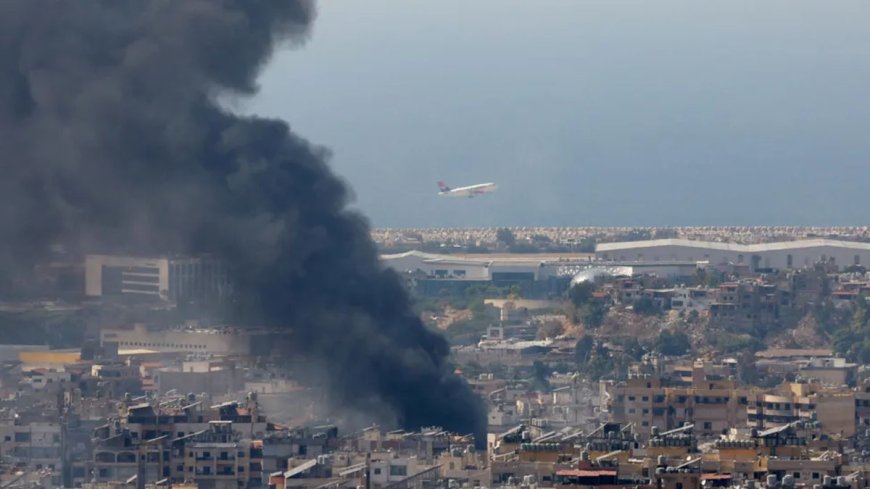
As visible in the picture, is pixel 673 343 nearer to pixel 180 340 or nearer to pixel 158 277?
pixel 180 340

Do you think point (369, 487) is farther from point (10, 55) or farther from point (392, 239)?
point (392, 239)

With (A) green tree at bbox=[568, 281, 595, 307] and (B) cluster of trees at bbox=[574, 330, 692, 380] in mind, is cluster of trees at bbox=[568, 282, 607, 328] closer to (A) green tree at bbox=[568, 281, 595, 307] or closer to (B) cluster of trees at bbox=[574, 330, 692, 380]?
(A) green tree at bbox=[568, 281, 595, 307]

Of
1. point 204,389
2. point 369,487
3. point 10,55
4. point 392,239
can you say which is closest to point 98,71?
point 10,55

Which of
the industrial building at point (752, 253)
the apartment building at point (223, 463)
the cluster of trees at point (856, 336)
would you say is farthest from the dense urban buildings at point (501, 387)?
the industrial building at point (752, 253)

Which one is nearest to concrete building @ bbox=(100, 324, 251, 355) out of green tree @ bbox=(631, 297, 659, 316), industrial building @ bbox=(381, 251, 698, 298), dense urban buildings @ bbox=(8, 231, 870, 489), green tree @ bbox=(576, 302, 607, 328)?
dense urban buildings @ bbox=(8, 231, 870, 489)

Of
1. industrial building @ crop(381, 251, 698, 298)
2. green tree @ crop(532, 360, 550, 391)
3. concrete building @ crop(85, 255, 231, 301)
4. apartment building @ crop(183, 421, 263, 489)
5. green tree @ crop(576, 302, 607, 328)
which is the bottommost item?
apartment building @ crop(183, 421, 263, 489)

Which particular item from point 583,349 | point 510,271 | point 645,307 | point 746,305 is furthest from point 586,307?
point 510,271

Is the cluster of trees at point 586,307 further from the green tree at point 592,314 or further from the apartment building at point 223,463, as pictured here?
the apartment building at point 223,463

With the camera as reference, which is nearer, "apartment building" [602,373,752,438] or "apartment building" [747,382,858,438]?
"apartment building" [747,382,858,438]
